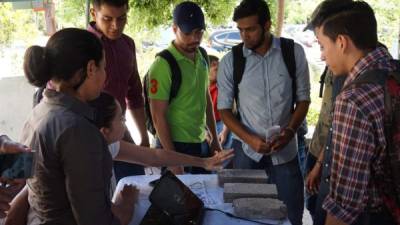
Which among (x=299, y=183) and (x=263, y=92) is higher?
(x=263, y=92)

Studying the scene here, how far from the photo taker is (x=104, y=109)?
183 centimetres

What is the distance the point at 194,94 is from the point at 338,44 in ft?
4.61

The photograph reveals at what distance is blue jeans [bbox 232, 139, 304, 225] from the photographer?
3008 millimetres

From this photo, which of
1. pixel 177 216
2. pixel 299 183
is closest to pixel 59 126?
pixel 177 216

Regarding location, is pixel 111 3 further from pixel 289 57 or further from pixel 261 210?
pixel 261 210

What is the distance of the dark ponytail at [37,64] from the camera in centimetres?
162

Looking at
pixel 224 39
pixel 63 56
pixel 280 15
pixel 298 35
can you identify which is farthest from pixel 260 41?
pixel 298 35

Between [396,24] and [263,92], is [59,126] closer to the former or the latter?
[263,92]

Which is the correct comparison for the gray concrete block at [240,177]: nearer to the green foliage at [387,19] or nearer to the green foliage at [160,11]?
the green foliage at [160,11]

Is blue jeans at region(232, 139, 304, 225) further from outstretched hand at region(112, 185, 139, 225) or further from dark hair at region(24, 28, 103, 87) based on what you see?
dark hair at region(24, 28, 103, 87)

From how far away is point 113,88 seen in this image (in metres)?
3.01

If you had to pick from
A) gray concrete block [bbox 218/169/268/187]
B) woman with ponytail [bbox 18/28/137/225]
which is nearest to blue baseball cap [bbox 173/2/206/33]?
gray concrete block [bbox 218/169/268/187]

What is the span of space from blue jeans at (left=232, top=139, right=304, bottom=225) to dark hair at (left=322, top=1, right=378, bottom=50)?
1.33 m

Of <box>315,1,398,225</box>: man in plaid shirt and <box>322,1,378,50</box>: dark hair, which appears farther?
<box>322,1,378,50</box>: dark hair
